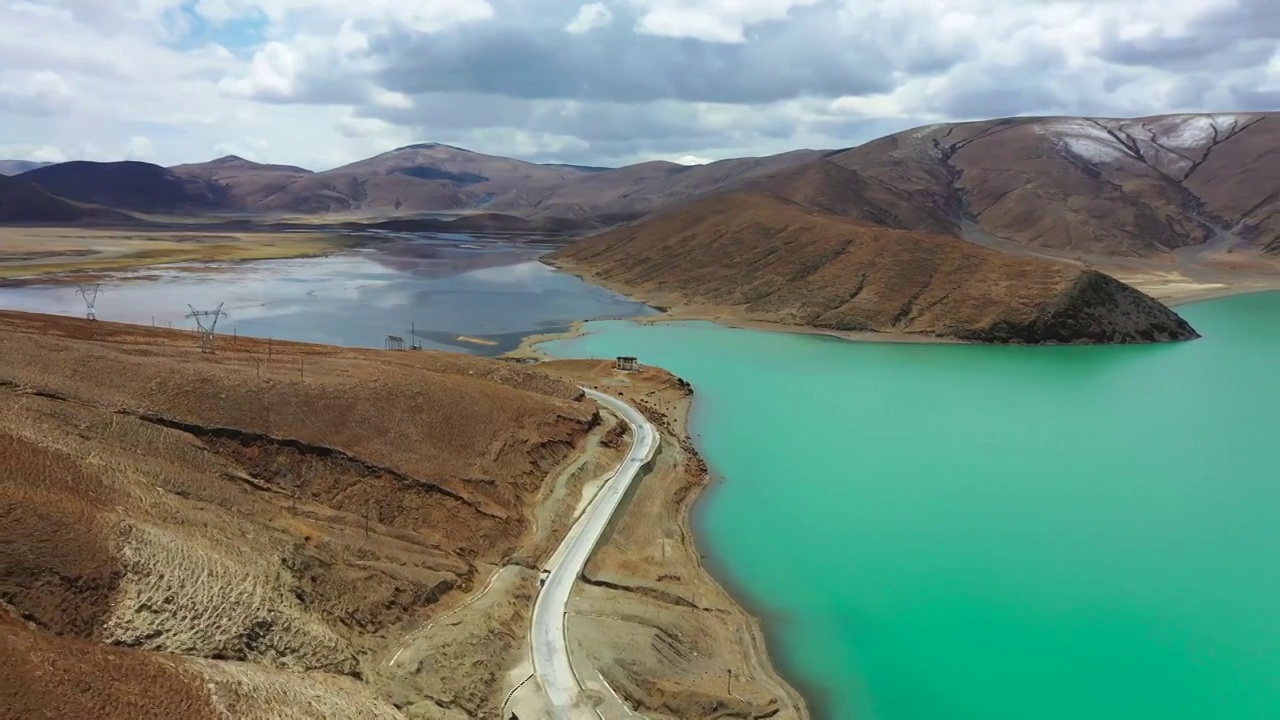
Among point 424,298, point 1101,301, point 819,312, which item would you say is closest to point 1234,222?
point 1101,301

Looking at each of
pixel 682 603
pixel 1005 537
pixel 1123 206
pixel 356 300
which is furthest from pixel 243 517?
pixel 1123 206

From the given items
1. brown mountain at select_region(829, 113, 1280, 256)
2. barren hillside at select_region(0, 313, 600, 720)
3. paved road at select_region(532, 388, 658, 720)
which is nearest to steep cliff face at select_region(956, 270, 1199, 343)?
paved road at select_region(532, 388, 658, 720)

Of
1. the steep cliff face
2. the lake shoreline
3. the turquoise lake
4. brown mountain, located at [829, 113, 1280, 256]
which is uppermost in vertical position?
brown mountain, located at [829, 113, 1280, 256]

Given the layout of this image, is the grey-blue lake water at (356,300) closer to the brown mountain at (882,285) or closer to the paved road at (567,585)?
the brown mountain at (882,285)

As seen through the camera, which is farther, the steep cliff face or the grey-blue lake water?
the steep cliff face

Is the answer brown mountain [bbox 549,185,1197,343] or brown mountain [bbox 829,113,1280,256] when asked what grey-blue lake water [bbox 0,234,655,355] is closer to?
A: brown mountain [bbox 549,185,1197,343]

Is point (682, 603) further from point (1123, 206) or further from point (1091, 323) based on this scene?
point (1123, 206)

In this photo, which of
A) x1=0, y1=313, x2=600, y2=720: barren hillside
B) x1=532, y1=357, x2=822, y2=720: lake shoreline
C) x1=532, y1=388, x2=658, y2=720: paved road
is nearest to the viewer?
x1=0, y1=313, x2=600, y2=720: barren hillside
